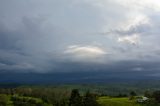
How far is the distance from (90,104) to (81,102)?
Result: 18.2 ft

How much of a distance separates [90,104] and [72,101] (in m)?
10.9

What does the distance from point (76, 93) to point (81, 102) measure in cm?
616

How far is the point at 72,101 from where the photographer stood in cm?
19925

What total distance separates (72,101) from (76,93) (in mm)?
5320

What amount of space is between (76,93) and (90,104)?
10682mm

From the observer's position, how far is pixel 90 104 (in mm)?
199750

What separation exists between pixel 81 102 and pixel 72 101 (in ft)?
17.8

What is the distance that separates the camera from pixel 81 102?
200m

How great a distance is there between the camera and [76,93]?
19950 cm
